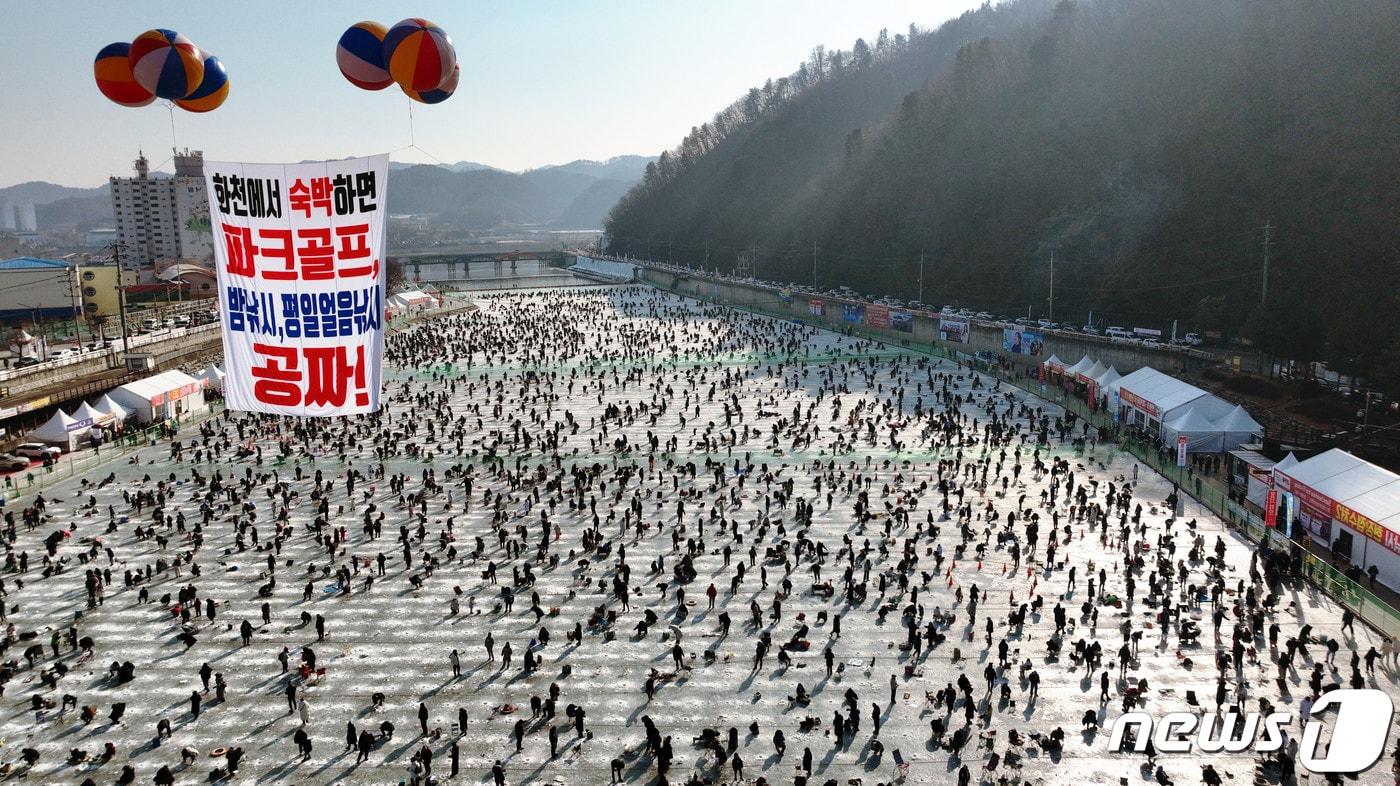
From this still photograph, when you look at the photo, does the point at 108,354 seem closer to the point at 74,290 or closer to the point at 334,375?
the point at 74,290

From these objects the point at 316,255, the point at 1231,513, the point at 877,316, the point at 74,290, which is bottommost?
the point at 1231,513

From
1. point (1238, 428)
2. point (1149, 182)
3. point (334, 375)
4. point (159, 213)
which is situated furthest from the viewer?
point (159, 213)

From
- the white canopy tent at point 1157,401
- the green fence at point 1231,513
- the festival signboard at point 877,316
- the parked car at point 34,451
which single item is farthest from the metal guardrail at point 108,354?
the white canopy tent at point 1157,401

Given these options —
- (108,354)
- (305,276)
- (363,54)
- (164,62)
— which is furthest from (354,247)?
(108,354)

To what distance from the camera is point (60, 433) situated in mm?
34594

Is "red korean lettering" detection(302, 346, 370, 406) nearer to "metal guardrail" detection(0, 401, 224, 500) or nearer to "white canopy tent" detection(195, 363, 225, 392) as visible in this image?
"metal guardrail" detection(0, 401, 224, 500)

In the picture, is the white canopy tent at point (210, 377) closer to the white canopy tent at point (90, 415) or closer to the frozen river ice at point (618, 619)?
the frozen river ice at point (618, 619)

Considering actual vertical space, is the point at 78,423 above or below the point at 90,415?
below

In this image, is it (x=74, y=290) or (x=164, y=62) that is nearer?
(x=164, y=62)

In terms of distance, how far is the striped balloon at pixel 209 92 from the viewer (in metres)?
12.5

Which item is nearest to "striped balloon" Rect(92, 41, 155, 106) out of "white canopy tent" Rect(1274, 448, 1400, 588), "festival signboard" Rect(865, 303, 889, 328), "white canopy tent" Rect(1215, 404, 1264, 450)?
"white canopy tent" Rect(1274, 448, 1400, 588)

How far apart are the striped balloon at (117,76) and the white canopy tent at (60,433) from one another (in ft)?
92.0

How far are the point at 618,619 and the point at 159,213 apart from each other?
15289 centimetres

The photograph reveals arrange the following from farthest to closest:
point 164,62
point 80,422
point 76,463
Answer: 1. point 80,422
2. point 76,463
3. point 164,62
